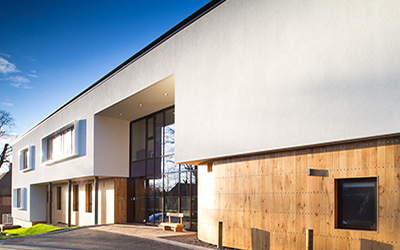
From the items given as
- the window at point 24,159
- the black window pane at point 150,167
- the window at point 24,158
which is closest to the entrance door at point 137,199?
the black window pane at point 150,167

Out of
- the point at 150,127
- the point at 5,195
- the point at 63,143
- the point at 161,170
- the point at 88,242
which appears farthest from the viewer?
the point at 5,195

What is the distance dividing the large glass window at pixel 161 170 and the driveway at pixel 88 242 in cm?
272

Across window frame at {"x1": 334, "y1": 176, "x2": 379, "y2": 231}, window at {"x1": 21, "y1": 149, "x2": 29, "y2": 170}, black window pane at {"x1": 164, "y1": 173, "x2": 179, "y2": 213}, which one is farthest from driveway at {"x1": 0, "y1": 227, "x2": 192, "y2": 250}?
window at {"x1": 21, "y1": 149, "x2": 29, "y2": 170}

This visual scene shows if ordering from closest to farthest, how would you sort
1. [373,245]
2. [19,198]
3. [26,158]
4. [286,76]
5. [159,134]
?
[373,245], [286,76], [159,134], [26,158], [19,198]

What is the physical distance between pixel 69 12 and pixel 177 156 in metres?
14.9

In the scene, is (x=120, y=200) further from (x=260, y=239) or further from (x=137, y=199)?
(x=260, y=239)

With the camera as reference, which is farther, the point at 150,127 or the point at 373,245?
the point at 150,127

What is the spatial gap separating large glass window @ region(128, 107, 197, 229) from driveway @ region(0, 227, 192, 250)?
2.72 metres

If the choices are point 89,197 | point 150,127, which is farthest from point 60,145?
point 150,127

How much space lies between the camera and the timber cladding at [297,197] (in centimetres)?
645

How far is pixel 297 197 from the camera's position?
7867mm

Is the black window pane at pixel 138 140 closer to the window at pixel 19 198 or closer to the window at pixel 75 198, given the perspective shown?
the window at pixel 75 198

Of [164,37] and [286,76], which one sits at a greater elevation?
[164,37]

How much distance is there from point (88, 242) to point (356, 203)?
360 inches
